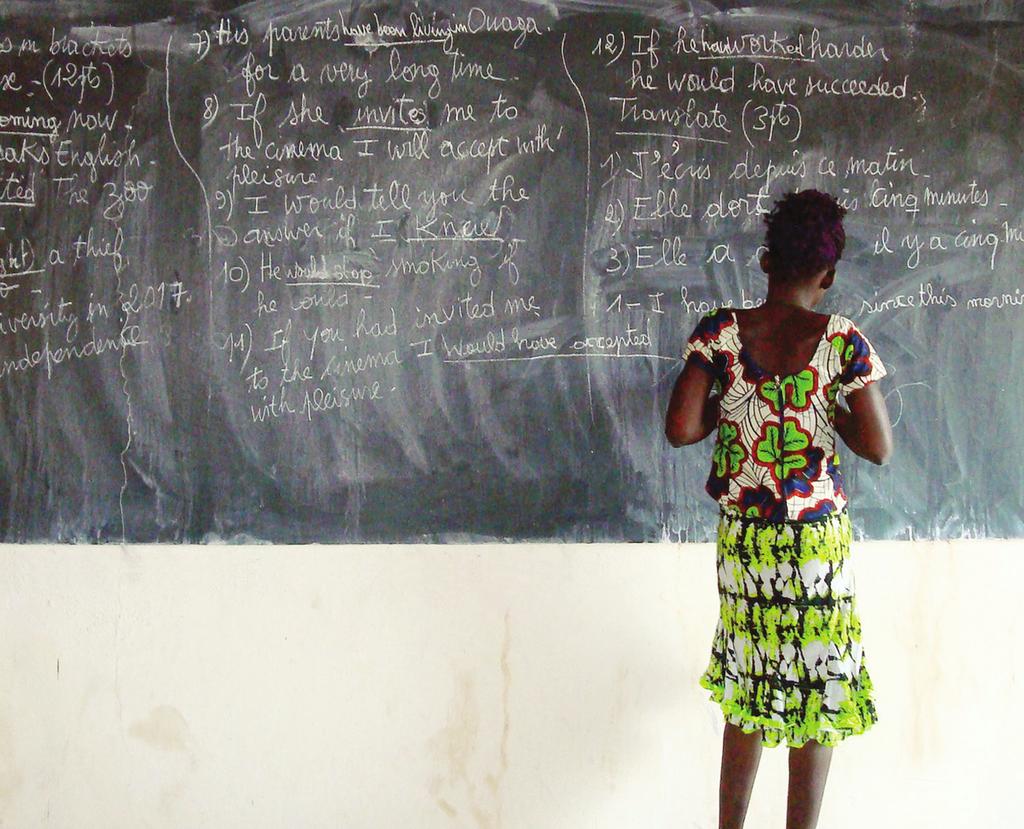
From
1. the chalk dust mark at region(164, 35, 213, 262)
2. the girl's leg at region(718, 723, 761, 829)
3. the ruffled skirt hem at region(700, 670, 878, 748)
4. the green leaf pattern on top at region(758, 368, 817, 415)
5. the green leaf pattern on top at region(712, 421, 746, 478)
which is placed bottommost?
the girl's leg at region(718, 723, 761, 829)

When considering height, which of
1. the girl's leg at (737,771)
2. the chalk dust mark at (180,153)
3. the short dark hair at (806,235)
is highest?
the chalk dust mark at (180,153)

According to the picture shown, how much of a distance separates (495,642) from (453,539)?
34 centimetres

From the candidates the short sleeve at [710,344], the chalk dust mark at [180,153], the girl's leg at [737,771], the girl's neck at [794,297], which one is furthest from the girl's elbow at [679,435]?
the chalk dust mark at [180,153]

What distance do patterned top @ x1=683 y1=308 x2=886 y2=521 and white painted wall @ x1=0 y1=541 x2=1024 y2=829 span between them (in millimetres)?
595

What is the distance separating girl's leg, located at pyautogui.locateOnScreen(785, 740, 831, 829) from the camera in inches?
90.0

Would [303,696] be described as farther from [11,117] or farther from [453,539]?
[11,117]

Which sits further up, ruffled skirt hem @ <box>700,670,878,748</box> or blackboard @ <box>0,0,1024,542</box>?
blackboard @ <box>0,0,1024,542</box>

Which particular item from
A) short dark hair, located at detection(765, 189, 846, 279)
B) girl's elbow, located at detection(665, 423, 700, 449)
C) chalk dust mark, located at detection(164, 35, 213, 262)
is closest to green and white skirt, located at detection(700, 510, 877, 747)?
girl's elbow, located at detection(665, 423, 700, 449)

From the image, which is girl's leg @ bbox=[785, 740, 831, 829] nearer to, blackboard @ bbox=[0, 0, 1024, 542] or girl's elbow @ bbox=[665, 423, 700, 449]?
blackboard @ bbox=[0, 0, 1024, 542]

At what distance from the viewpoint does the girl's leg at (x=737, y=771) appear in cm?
237

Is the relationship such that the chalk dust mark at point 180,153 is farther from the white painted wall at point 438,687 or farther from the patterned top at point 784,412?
the patterned top at point 784,412

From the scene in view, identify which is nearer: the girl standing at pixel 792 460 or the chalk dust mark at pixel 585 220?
the girl standing at pixel 792 460

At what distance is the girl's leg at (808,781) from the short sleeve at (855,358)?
919 mm

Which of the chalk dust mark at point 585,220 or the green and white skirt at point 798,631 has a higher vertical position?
the chalk dust mark at point 585,220
